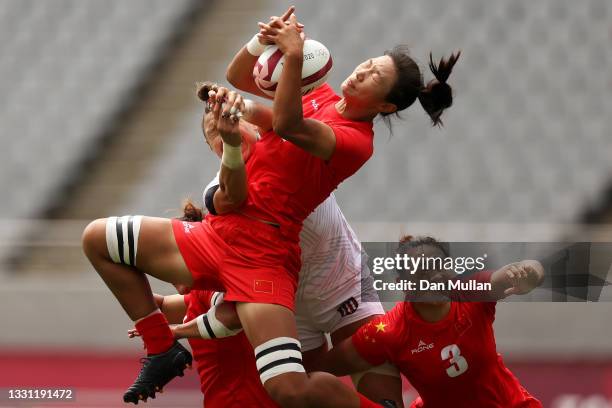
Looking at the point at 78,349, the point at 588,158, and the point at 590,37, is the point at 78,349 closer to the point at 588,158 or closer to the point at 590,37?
the point at 588,158

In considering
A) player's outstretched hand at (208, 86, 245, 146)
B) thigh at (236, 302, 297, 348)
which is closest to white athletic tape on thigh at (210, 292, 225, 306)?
thigh at (236, 302, 297, 348)

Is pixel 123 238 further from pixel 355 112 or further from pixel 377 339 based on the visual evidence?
pixel 377 339

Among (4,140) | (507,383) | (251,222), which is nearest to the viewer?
(251,222)

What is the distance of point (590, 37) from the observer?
5.17 metres

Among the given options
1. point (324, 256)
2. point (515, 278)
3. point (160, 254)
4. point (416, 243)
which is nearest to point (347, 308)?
Answer: point (324, 256)

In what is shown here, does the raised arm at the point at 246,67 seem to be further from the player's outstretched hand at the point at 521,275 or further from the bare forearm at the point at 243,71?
the player's outstretched hand at the point at 521,275

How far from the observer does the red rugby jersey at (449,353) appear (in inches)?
126

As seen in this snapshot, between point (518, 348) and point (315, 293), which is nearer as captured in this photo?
point (315, 293)

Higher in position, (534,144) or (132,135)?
(132,135)

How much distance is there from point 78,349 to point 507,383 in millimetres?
1941

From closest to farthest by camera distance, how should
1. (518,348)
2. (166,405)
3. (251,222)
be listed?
(251,222)
(166,405)
(518,348)

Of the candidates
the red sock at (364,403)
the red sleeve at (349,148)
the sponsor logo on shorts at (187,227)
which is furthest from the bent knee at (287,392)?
the red sleeve at (349,148)

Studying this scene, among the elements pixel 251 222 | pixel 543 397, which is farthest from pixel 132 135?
pixel 251 222

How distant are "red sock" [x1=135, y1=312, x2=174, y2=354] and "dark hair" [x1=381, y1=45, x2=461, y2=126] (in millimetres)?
755
